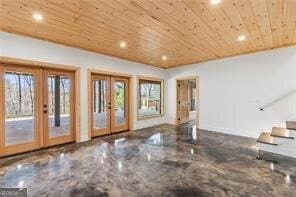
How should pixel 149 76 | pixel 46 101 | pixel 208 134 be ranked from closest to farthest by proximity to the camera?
pixel 46 101 → pixel 208 134 → pixel 149 76

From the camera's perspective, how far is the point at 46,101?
4.52 m

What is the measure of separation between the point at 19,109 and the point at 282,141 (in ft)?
19.9

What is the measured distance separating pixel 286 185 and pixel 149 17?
11.3 ft

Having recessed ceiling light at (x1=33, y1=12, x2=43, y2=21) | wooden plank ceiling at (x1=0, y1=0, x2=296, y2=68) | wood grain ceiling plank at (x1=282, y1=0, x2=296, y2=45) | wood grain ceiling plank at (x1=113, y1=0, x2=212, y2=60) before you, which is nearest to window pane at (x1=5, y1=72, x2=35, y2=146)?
wooden plank ceiling at (x1=0, y1=0, x2=296, y2=68)

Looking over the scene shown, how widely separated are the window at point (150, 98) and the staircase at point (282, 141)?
14.0ft

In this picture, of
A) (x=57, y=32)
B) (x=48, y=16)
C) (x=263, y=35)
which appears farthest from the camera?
(x=263, y=35)

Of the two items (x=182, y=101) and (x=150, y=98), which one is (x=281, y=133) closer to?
(x=182, y=101)

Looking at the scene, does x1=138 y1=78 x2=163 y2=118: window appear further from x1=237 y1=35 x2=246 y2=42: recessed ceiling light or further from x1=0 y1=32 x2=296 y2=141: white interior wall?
x1=237 y1=35 x2=246 y2=42: recessed ceiling light

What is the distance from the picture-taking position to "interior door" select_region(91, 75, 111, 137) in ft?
18.5

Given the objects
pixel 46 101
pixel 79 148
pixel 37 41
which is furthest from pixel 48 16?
pixel 79 148

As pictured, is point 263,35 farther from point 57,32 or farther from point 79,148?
point 79,148

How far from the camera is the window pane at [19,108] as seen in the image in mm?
3961

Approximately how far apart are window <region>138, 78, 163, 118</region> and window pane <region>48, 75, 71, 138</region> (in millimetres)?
2866

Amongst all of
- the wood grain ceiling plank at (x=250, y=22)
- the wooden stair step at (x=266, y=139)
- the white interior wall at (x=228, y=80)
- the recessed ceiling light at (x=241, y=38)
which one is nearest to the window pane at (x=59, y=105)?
the white interior wall at (x=228, y=80)
